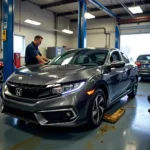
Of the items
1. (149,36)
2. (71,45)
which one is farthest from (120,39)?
(71,45)

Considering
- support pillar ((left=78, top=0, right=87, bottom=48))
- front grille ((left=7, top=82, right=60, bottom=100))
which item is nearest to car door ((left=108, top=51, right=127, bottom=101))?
front grille ((left=7, top=82, right=60, bottom=100))

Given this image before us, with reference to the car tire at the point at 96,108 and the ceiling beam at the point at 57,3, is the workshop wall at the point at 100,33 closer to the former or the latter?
the ceiling beam at the point at 57,3

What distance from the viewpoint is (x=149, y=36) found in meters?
11.9

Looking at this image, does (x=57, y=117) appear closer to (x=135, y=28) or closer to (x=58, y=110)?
(x=58, y=110)

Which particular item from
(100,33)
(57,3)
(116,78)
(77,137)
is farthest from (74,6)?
(77,137)

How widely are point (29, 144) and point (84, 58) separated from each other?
5.83 feet

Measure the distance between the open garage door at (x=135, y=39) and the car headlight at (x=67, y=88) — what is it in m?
10.2

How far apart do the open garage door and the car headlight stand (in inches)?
401

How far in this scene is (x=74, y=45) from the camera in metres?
14.7

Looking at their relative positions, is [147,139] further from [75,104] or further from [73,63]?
[73,63]

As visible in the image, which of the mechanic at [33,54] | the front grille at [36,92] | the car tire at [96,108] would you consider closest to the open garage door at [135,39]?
the mechanic at [33,54]

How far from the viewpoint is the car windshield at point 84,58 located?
3189 mm

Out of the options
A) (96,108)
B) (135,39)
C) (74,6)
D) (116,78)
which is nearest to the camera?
(96,108)

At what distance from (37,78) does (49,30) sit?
408 inches
